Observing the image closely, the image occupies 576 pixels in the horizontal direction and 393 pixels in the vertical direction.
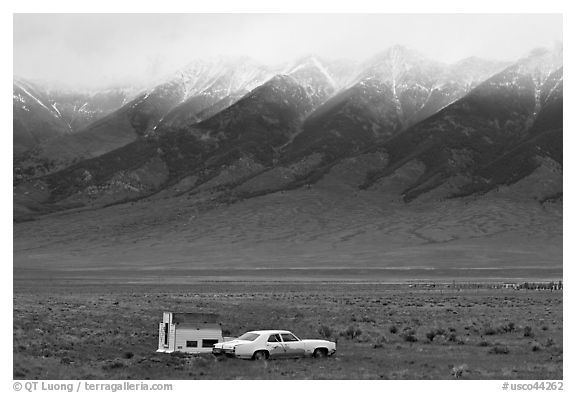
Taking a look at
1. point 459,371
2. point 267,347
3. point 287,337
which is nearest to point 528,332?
point 459,371

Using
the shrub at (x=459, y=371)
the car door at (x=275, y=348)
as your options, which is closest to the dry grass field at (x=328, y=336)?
the shrub at (x=459, y=371)

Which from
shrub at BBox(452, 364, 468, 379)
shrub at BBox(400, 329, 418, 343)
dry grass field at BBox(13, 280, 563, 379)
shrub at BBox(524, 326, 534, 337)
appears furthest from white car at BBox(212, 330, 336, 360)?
shrub at BBox(524, 326, 534, 337)

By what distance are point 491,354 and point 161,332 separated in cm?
1383

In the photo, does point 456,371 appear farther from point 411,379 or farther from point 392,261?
point 392,261

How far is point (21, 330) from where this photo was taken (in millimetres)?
33969

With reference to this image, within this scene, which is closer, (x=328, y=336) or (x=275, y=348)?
(x=275, y=348)

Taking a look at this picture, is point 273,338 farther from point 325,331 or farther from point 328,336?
point 325,331

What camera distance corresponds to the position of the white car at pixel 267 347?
103ft

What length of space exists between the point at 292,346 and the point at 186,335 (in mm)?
4599

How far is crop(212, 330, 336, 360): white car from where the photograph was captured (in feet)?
103

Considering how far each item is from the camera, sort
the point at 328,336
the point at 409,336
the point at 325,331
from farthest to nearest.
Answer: the point at 325,331, the point at 328,336, the point at 409,336

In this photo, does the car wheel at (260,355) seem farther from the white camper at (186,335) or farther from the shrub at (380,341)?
the shrub at (380,341)

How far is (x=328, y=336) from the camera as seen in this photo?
3969 cm

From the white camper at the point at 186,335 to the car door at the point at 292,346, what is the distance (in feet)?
10.3
